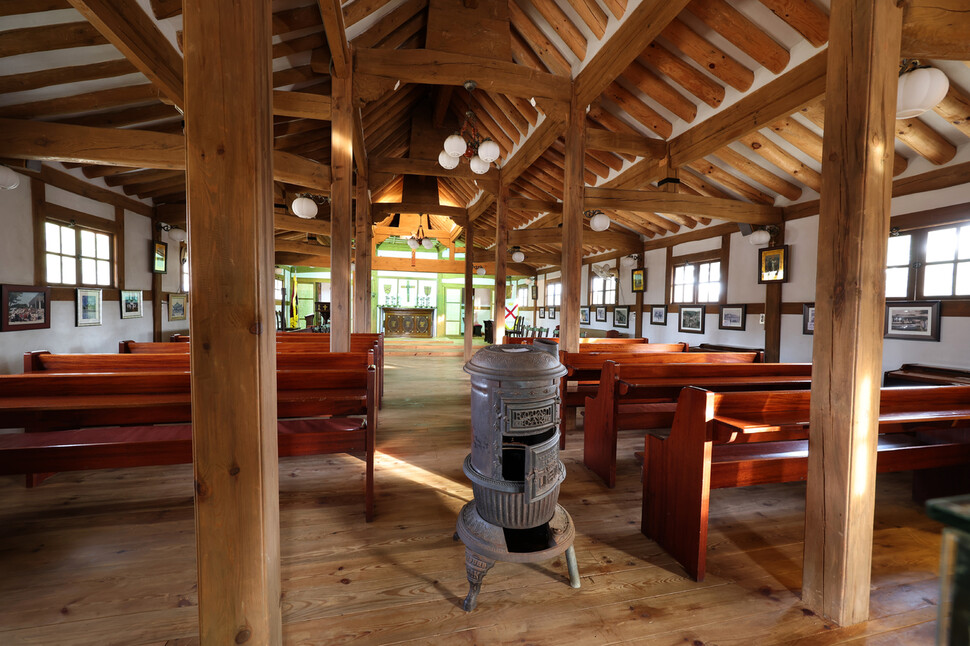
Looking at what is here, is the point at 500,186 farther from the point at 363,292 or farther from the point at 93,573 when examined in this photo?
the point at 93,573

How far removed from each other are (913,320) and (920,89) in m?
3.47

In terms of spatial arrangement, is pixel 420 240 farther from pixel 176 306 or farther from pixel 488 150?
pixel 488 150

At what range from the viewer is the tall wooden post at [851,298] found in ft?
5.12

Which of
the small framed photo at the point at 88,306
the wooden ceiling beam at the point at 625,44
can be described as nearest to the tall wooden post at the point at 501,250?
the wooden ceiling beam at the point at 625,44

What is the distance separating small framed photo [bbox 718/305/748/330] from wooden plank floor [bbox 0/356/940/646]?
4.28 meters

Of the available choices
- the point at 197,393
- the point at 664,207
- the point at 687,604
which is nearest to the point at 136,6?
the point at 197,393

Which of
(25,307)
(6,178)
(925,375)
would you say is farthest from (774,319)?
(25,307)

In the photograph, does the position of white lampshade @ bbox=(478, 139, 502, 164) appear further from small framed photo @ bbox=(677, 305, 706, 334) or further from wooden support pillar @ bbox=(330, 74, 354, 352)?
small framed photo @ bbox=(677, 305, 706, 334)

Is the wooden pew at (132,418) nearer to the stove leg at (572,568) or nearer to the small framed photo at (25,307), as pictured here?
the stove leg at (572,568)

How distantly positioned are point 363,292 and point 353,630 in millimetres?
5380

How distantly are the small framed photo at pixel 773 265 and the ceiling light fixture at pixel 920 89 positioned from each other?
13.6 feet

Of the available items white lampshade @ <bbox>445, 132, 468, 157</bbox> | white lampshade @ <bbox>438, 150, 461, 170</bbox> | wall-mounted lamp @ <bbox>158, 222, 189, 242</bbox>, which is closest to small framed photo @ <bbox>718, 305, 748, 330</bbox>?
white lampshade @ <bbox>438, 150, 461, 170</bbox>

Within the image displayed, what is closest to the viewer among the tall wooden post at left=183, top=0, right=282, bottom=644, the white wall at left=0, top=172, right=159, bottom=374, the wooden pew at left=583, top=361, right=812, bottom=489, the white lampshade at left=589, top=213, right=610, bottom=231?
the tall wooden post at left=183, top=0, right=282, bottom=644

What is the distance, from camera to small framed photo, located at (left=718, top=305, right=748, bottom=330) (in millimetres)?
6793
